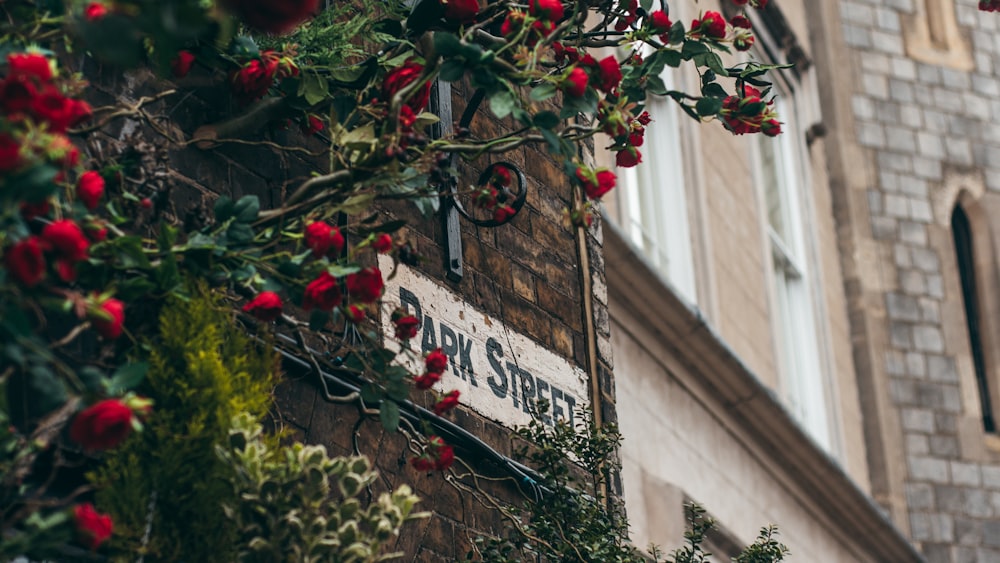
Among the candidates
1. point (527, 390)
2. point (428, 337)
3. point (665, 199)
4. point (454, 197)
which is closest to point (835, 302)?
point (665, 199)

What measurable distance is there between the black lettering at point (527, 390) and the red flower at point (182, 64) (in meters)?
1.88

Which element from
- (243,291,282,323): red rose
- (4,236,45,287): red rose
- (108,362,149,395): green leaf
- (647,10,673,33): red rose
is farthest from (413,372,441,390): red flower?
(4,236,45,287): red rose

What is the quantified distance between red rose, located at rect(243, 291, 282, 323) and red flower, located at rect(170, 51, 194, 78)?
759mm

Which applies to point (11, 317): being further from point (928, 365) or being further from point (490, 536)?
point (928, 365)

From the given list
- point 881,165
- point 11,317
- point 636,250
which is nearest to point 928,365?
point 881,165

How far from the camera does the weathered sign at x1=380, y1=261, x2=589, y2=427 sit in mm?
5488

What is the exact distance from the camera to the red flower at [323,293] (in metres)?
3.80

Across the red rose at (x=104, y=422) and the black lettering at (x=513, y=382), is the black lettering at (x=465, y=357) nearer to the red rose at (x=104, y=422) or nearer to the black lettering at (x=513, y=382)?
the black lettering at (x=513, y=382)

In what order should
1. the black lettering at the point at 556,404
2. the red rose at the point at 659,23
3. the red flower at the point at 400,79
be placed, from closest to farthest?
the red flower at the point at 400,79 < the red rose at the point at 659,23 < the black lettering at the point at 556,404

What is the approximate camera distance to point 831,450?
1474 cm

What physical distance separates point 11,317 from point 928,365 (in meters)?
15.5

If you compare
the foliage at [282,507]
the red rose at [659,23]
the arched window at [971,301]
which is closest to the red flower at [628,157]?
the red rose at [659,23]

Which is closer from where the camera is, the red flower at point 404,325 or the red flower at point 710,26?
the red flower at point 404,325

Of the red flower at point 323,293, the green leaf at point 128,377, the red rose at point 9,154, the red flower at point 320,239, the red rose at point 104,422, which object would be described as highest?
the red flower at point 320,239
